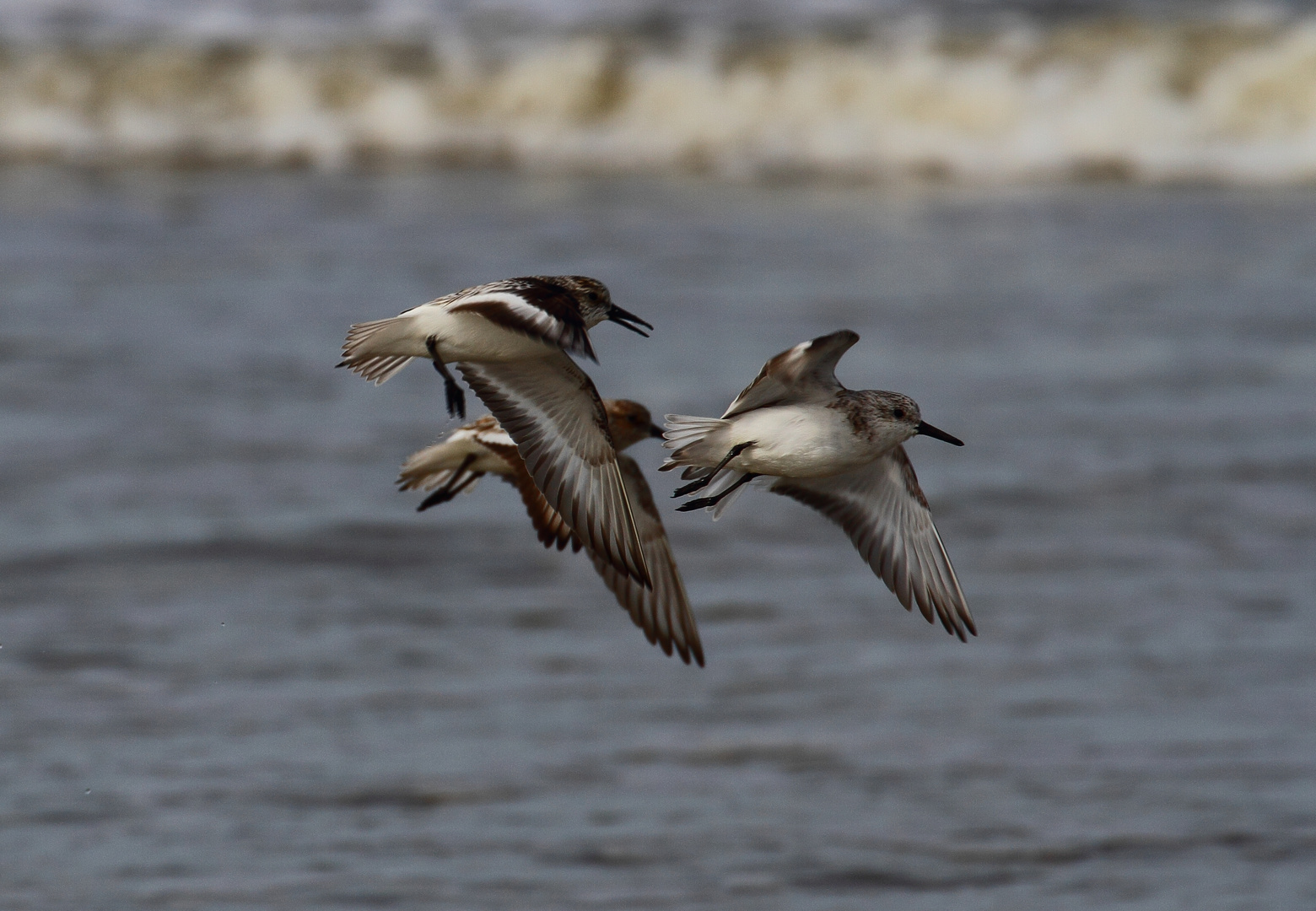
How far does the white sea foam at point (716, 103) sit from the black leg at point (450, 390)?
13404 millimetres

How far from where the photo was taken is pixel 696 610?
838 cm

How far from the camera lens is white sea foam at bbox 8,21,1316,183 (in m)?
18.3

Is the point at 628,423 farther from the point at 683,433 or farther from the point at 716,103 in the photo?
the point at 716,103

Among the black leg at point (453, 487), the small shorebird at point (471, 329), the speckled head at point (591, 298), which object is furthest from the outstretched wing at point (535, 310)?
the black leg at point (453, 487)

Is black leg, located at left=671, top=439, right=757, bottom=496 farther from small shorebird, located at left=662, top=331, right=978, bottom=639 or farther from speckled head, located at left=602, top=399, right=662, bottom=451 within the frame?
speckled head, located at left=602, top=399, right=662, bottom=451

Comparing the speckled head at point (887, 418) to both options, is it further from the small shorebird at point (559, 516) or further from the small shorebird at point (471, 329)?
the small shorebird at point (559, 516)

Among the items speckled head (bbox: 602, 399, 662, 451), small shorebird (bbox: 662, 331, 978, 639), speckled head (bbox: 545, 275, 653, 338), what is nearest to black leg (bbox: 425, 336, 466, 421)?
speckled head (bbox: 545, 275, 653, 338)

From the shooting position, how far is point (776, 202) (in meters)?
16.6

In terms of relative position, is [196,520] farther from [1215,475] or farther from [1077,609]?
[1215,475]

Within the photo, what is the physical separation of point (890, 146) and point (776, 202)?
2.36m

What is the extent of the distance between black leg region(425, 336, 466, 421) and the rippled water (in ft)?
6.22

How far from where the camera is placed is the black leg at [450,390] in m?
4.77

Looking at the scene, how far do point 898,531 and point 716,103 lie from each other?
1425 centimetres

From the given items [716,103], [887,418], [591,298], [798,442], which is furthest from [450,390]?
[716,103]
